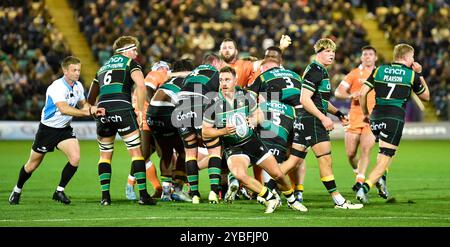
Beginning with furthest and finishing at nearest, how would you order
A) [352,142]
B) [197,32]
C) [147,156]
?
1. [197,32]
2. [352,142]
3. [147,156]

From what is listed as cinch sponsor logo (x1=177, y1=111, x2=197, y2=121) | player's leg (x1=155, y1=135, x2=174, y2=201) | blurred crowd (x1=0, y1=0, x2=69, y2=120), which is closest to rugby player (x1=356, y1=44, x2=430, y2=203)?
cinch sponsor logo (x1=177, y1=111, x2=197, y2=121)

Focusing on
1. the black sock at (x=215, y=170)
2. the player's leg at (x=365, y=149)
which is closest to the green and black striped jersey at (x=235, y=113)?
the black sock at (x=215, y=170)

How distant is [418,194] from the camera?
13.7 m

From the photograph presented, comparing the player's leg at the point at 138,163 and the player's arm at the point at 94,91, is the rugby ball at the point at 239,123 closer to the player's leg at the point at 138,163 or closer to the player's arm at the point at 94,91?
the player's leg at the point at 138,163

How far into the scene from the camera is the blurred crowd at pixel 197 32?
89.9 feet

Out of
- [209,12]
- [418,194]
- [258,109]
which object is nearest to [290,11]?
[209,12]

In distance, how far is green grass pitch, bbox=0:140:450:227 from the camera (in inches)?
403

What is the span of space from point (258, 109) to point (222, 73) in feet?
2.39

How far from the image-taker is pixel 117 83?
471 inches

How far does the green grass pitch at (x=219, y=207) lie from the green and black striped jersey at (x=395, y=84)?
4.92 feet

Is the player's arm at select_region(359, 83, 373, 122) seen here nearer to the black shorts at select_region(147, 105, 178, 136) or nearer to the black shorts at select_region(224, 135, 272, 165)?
the black shorts at select_region(224, 135, 272, 165)

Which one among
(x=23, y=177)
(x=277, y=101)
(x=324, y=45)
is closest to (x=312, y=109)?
(x=277, y=101)

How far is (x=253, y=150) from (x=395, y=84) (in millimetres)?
2614

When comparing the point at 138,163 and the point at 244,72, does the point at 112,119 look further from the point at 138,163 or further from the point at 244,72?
the point at 244,72
